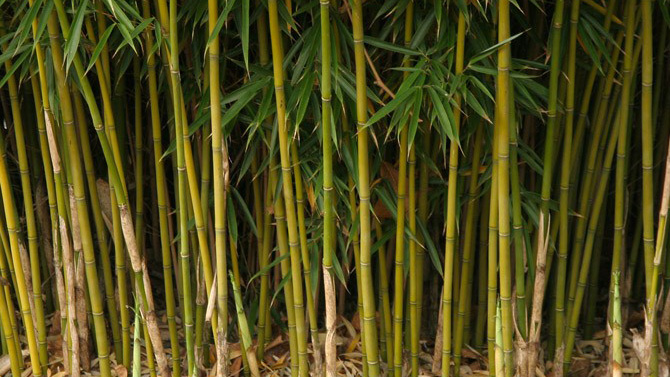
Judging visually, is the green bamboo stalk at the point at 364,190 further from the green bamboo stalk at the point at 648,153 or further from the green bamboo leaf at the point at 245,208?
the green bamboo stalk at the point at 648,153

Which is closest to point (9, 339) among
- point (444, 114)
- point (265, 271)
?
point (265, 271)

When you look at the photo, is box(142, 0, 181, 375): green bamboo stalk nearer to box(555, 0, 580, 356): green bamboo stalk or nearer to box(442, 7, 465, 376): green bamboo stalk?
box(442, 7, 465, 376): green bamboo stalk

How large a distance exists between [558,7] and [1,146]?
1.54 m

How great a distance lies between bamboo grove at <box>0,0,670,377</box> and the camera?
79.7 inches

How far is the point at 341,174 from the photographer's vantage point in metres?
2.26

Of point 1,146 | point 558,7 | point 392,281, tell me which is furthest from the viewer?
point 392,281

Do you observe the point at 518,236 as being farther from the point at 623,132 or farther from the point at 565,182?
the point at 623,132

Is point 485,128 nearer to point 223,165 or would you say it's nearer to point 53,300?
point 223,165

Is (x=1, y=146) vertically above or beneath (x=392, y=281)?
above

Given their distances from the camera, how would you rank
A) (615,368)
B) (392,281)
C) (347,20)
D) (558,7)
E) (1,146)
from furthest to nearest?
(392,281) → (1,146) → (347,20) → (558,7) → (615,368)

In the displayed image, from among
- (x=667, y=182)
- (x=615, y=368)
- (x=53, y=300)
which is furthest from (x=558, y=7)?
(x=53, y=300)

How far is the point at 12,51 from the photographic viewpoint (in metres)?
2.12

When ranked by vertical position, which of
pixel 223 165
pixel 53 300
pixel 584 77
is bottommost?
pixel 53 300

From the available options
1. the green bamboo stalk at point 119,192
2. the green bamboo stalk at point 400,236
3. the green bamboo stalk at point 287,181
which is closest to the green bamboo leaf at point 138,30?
the green bamboo stalk at point 119,192
